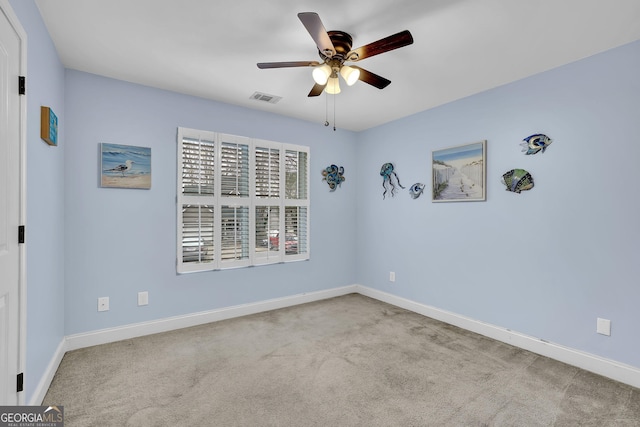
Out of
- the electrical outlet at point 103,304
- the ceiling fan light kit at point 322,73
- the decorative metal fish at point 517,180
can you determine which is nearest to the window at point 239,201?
the electrical outlet at point 103,304

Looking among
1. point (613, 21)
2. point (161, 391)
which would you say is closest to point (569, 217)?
point (613, 21)

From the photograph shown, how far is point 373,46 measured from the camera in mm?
1956

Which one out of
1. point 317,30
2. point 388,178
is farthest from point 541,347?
point 317,30

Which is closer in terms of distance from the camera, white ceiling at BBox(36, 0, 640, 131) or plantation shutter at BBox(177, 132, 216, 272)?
white ceiling at BBox(36, 0, 640, 131)

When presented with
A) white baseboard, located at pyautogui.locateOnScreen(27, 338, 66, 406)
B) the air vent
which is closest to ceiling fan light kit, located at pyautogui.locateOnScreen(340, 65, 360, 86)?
the air vent

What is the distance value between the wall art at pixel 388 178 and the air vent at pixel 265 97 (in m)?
1.75

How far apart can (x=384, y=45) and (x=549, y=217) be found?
2137 mm

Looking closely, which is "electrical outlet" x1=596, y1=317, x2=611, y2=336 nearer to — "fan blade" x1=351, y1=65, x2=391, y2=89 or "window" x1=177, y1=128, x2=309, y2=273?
"fan blade" x1=351, y1=65, x2=391, y2=89

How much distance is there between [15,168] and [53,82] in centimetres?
120

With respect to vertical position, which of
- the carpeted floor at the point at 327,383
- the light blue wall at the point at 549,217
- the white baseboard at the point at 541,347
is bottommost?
the carpeted floor at the point at 327,383

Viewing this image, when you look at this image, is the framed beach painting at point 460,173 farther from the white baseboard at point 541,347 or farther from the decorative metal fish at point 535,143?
the white baseboard at point 541,347

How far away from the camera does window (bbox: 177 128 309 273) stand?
3.42 metres

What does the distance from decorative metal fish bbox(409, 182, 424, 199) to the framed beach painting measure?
176 mm

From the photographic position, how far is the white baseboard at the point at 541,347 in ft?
7.71
